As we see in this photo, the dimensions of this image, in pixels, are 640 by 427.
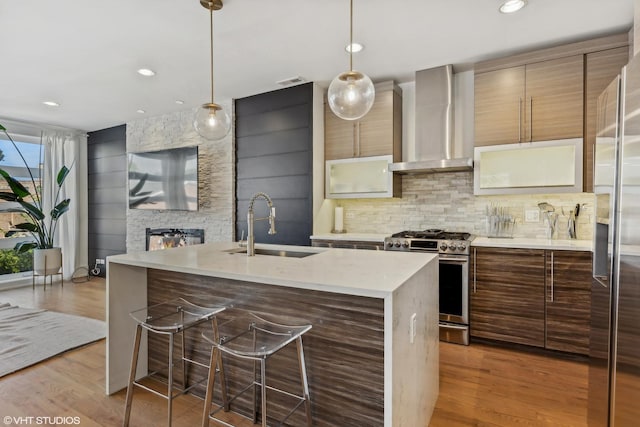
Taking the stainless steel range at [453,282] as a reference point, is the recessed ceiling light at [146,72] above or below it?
above

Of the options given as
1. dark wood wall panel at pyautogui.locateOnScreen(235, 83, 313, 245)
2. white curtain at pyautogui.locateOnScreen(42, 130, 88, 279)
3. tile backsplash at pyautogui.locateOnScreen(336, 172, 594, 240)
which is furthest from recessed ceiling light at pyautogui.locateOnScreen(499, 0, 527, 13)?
white curtain at pyautogui.locateOnScreen(42, 130, 88, 279)

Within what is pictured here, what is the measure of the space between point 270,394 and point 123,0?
9.12 ft

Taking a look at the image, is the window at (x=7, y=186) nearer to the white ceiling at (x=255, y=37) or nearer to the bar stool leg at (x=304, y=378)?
the white ceiling at (x=255, y=37)

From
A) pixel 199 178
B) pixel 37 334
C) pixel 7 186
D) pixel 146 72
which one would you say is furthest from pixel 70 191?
pixel 146 72

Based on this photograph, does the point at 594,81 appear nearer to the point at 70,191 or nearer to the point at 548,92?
the point at 548,92

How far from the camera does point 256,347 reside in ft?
5.79

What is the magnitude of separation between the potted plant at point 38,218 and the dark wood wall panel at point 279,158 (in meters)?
3.24

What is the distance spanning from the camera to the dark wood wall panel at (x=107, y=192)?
6.08m

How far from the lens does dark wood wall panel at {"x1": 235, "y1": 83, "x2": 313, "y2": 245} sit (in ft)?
13.5

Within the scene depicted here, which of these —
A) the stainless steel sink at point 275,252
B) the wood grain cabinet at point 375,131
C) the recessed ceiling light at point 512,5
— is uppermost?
the recessed ceiling light at point 512,5

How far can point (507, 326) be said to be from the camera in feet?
10.1

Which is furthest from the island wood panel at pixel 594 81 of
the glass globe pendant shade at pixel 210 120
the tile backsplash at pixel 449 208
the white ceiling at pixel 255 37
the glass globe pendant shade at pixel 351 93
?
the glass globe pendant shade at pixel 210 120

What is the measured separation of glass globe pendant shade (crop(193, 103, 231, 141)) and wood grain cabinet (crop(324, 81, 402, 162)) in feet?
5.91

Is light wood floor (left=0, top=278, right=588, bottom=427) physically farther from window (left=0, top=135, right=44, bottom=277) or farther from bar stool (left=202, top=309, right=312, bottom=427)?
window (left=0, top=135, right=44, bottom=277)
